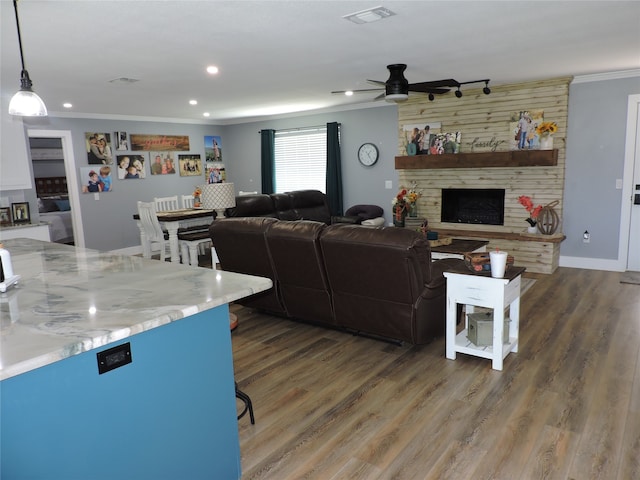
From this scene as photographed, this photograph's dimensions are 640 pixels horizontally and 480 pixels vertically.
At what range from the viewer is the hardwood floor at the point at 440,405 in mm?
2227

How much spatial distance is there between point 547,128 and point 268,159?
16.7ft

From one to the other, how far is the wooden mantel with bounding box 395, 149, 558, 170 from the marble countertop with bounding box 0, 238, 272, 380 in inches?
196

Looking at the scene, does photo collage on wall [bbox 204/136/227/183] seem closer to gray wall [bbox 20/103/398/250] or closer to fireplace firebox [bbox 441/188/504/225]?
gray wall [bbox 20/103/398/250]

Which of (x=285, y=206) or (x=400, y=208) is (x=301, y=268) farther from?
(x=285, y=206)

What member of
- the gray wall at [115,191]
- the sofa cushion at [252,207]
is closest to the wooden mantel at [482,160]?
the sofa cushion at [252,207]

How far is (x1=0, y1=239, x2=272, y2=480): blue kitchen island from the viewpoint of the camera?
4.47 feet

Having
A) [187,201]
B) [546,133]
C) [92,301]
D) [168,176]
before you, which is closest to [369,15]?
[92,301]

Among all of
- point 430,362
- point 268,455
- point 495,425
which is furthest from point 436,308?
point 268,455

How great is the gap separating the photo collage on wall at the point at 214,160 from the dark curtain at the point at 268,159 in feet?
3.59

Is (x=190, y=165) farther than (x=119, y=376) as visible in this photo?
Yes

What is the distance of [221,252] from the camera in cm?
431

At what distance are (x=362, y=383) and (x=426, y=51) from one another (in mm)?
2942

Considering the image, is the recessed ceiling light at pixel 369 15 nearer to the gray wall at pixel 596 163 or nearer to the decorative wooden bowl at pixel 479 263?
the decorative wooden bowl at pixel 479 263

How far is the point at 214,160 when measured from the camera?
9.63 meters
